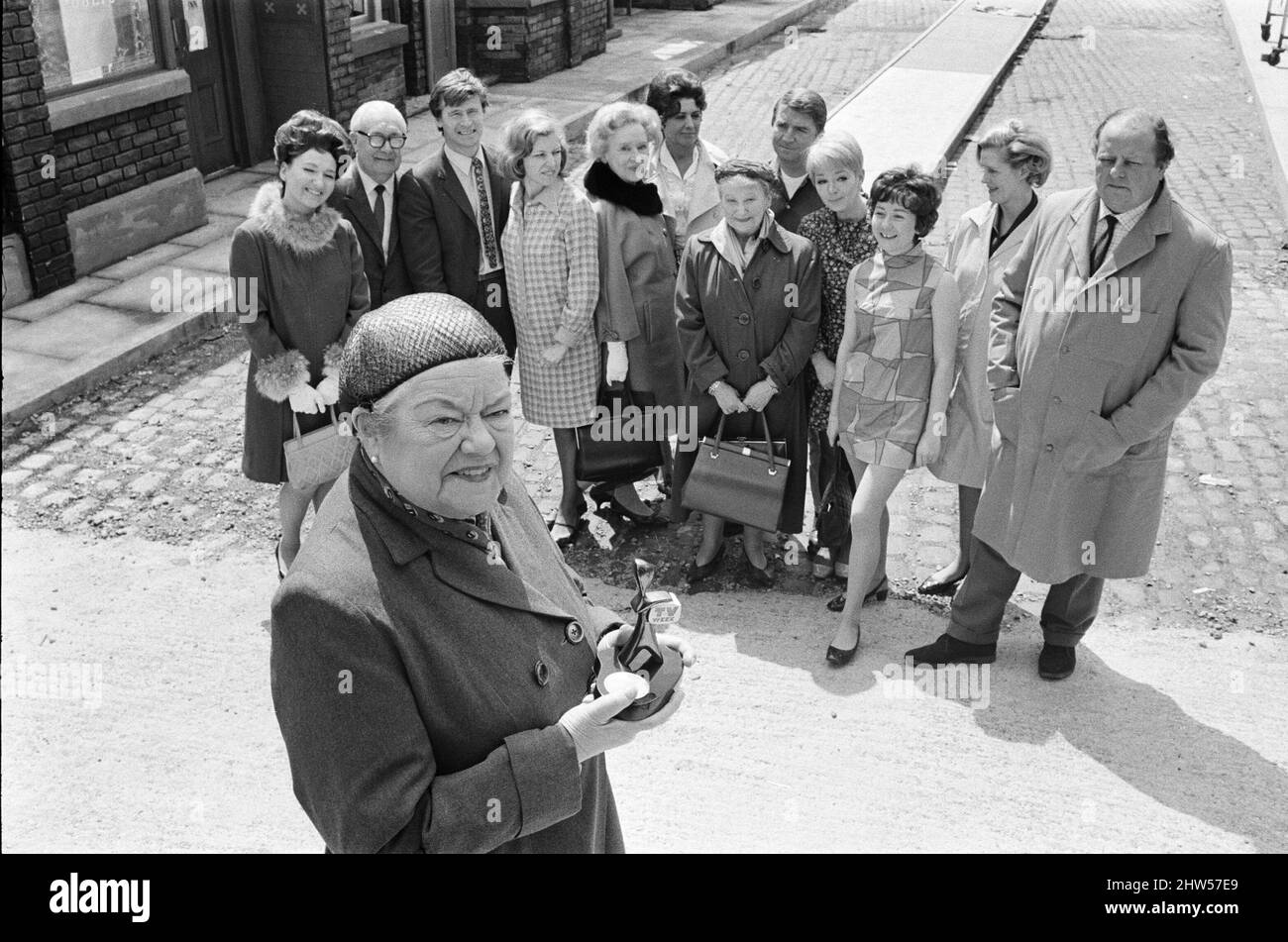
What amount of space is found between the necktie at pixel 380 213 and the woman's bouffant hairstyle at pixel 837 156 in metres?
1.98

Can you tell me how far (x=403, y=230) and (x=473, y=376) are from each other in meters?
3.77

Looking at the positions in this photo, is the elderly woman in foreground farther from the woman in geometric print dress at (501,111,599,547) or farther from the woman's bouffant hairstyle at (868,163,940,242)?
the woman in geometric print dress at (501,111,599,547)

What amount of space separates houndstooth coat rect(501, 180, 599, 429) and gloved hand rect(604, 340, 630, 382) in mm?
107

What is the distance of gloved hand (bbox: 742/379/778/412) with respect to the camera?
5.36 m

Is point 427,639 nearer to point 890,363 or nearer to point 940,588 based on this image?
point 890,363

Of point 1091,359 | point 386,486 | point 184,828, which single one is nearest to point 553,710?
point 386,486

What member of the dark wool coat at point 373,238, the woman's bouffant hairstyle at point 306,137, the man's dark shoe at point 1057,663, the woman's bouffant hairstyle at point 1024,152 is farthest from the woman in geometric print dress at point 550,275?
the man's dark shoe at point 1057,663

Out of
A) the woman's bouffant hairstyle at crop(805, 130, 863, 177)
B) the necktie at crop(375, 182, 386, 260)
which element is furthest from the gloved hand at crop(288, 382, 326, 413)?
the woman's bouffant hairstyle at crop(805, 130, 863, 177)

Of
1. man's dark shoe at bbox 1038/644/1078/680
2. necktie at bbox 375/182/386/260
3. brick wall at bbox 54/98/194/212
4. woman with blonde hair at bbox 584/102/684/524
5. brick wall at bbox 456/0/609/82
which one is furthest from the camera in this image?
brick wall at bbox 456/0/609/82

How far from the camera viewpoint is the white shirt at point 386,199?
579 centimetres

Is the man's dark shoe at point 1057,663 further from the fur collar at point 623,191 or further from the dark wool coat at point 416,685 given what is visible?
the dark wool coat at point 416,685

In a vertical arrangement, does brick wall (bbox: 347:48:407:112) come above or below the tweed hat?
below

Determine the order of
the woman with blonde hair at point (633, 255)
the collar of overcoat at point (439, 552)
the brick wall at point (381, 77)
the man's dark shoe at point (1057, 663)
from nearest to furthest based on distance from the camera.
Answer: the collar of overcoat at point (439, 552) < the man's dark shoe at point (1057, 663) < the woman with blonde hair at point (633, 255) < the brick wall at point (381, 77)

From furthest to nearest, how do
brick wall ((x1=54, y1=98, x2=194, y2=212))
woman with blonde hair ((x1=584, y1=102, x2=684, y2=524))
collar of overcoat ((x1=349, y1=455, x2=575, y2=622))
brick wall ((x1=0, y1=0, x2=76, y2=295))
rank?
brick wall ((x1=54, y1=98, x2=194, y2=212)), brick wall ((x1=0, y1=0, x2=76, y2=295)), woman with blonde hair ((x1=584, y1=102, x2=684, y2=524)), collar of overcoat ((x1=349, y1=455, x2=575, y2=622))
